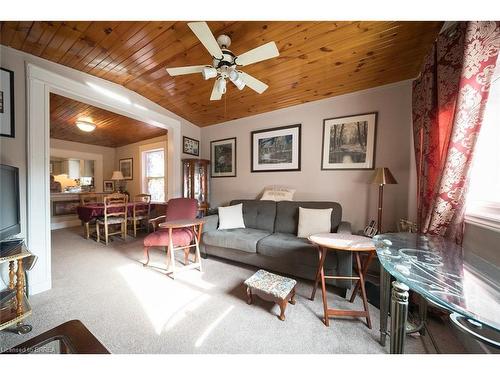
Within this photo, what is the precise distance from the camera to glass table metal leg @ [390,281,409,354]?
845mm

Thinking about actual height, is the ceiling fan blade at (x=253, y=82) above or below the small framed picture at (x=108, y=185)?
above

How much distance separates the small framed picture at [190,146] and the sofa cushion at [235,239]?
1971 millimetres

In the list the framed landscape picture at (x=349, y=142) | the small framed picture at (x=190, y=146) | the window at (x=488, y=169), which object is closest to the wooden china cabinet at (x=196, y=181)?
the small framed picture at (x=190, y=146)

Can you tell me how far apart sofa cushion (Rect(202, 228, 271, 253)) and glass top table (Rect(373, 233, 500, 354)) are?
1344 millimetres

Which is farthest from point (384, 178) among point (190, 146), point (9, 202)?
point (9, 202)

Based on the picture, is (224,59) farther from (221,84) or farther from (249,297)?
(249,297)

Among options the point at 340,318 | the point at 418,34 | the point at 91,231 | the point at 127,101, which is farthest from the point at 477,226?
the point at 91,231

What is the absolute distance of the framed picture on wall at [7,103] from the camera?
5.14 ft

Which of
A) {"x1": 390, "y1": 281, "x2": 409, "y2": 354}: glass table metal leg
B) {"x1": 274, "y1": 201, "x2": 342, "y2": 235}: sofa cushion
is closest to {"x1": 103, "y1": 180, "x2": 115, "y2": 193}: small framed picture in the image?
{"x1": 274, "y1": 201, "x2": 342, "y2": 235}: sofa cushion

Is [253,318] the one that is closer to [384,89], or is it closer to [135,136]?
[384,89]

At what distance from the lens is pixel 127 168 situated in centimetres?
538

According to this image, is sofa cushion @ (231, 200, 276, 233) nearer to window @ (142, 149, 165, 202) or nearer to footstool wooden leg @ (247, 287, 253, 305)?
footstool wooden leg @ (247, 287, 253, 305)

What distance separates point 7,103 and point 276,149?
307 centimetres

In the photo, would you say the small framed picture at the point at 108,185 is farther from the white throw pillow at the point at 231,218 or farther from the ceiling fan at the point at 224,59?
the ceiling fan at the point at 224,59
